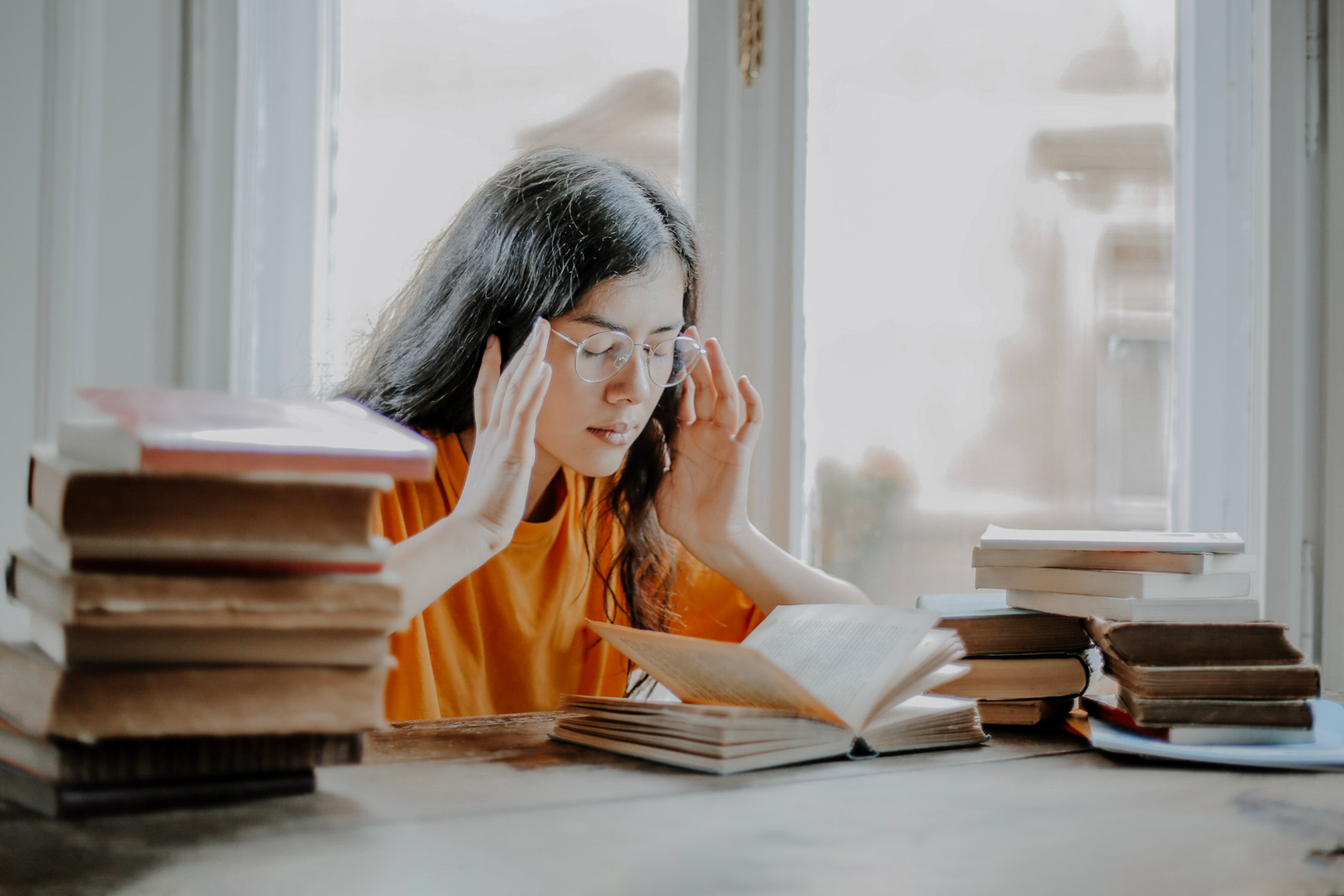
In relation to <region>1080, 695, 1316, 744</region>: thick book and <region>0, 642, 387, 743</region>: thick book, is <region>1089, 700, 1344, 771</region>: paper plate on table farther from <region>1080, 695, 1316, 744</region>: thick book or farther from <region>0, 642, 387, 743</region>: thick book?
<region>0, 642, 387, 743</region>: thick book

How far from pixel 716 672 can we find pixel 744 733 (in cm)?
7

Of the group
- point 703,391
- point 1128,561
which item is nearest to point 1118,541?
point 1128,561

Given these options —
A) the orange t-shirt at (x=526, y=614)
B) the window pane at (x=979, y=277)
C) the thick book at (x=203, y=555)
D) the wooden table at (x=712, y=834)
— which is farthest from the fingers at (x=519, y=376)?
the window pane at (x=979, y=277)

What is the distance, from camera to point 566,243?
1.38 m

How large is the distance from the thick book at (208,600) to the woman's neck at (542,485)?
0.84 metres

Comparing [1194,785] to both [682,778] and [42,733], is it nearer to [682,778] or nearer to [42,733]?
[682,778]

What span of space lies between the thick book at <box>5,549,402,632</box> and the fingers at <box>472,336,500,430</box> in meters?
0.62

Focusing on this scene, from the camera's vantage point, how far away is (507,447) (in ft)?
4.00

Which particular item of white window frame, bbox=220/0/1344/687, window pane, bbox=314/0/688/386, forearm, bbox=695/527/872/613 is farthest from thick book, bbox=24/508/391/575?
white window frame, bbox=220/0/1344/687

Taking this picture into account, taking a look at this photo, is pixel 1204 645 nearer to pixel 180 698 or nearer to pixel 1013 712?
pixel 1013 712

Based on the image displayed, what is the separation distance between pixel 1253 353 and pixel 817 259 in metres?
0.88

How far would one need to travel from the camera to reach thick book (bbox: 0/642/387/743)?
619 millimetres

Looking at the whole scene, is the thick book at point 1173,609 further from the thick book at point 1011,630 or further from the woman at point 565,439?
the woman at point 565,439

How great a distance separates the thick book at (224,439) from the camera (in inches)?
22.6
